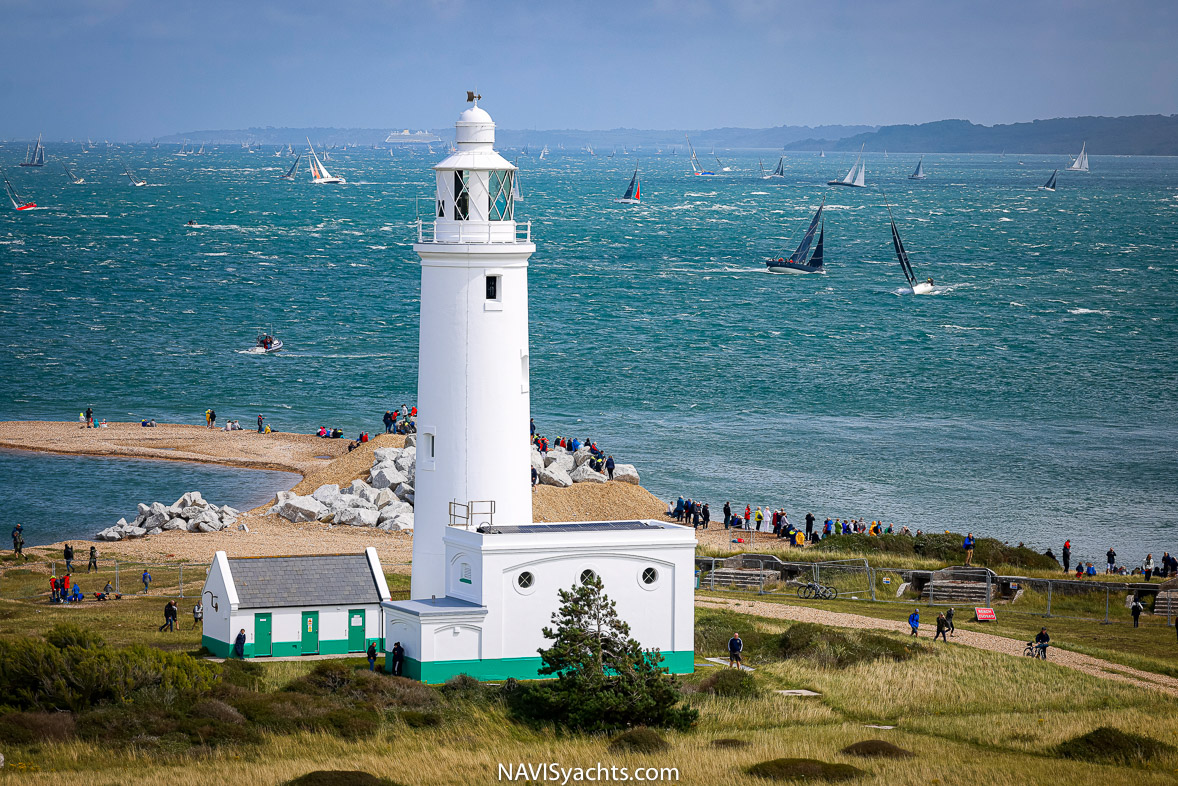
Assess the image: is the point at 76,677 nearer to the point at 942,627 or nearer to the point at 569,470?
the point at 942,627

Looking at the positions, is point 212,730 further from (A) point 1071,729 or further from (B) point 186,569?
(B) point 186,569

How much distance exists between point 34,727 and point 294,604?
23.7 ft

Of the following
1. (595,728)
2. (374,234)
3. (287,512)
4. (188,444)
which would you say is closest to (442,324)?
(595,728)

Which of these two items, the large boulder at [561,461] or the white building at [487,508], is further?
the large boulder at [561,461]

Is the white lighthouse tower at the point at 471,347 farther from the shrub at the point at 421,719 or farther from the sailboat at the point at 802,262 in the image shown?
the sailboat at the point at 802,262

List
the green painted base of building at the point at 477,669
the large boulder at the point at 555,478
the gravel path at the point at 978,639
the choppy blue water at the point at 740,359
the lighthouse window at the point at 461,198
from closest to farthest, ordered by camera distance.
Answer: the green painted base of building at the point at 477,669
the lighthouse window at the point at 461,198
the gravel path at the point at 978,639
the large boulder at the point at 555,478
the choppy blue water at the point at 740,359

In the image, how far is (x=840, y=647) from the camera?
97.7ft

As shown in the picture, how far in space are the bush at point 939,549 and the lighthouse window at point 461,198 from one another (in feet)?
71.4

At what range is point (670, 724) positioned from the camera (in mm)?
23672

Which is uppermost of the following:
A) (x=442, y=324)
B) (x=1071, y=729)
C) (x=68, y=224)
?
(x=68, y=224)

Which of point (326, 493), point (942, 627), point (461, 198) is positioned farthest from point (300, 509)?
point (942, 627)

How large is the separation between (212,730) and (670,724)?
25.8ft

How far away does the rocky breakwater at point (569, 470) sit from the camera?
166 feet

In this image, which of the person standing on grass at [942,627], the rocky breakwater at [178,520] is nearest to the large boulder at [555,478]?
the rocky breakwater at [178,520]
